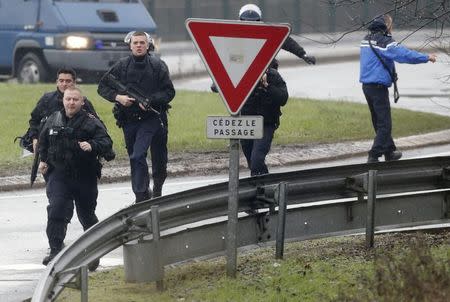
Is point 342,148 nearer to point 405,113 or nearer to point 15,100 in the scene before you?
point 405,113

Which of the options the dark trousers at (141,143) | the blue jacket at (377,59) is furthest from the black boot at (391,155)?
the dark trousers at (141,143)

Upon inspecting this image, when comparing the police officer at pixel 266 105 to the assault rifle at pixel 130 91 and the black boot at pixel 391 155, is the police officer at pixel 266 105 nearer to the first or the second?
the assault rifle at pixel 130 91

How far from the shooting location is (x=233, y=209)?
33.9 ft

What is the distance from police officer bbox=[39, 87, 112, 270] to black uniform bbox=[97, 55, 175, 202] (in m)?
1.62

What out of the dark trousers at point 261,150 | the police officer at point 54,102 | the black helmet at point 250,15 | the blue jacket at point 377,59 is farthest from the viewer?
the blue jacket at point 377,59

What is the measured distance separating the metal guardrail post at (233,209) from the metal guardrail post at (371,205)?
1282mm

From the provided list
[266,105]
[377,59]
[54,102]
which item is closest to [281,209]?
[266,105]

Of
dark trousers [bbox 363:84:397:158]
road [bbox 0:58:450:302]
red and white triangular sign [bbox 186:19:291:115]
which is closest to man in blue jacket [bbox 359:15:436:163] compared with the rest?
dark trousers [bbox 363:84:397:158]

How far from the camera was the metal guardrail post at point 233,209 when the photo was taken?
1023 cm

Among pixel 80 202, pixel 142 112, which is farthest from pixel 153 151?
pixel 80 202

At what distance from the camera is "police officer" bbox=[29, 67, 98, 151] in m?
12.6

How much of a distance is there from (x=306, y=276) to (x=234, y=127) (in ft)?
3.75

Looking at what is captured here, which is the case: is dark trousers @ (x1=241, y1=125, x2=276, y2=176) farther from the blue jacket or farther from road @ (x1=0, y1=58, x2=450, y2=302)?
the blue jacket

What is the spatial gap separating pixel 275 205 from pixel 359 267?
2.88 ft
